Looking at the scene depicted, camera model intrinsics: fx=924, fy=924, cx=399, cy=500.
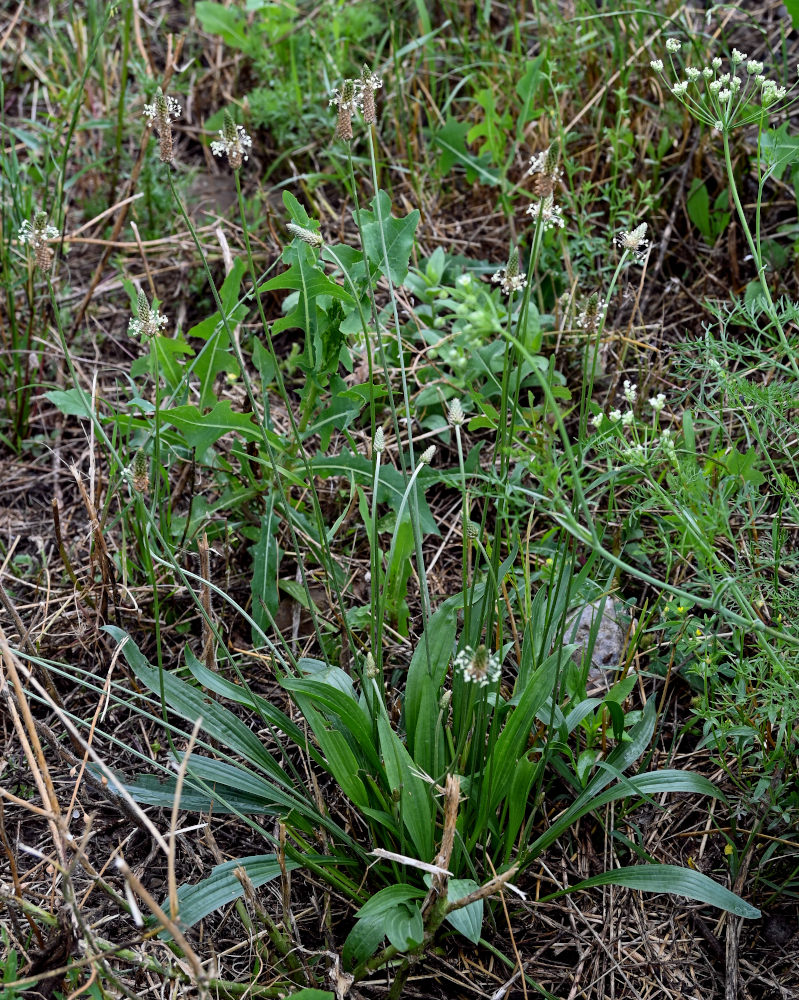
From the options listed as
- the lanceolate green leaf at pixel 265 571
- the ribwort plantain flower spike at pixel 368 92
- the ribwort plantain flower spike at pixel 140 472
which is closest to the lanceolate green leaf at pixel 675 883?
the lanceolate green leaf at pixel 265 571

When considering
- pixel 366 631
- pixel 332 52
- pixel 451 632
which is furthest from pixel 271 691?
pixel 332 52

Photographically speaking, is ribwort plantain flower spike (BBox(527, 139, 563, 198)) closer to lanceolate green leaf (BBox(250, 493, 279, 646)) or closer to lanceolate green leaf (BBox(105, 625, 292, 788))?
lanceolate green leaf (BBox(250, 493, 279, 646))

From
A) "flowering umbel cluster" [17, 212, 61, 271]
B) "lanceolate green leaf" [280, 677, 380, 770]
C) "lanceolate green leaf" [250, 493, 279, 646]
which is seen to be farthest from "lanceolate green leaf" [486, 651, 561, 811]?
"flowering umbel cluster" [17, 212, 61, 271]

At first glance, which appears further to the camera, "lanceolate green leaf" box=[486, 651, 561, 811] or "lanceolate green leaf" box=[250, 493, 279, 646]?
"lanceolate green leaf" box=[250, 493, 279, 646]

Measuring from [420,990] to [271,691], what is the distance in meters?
0.80

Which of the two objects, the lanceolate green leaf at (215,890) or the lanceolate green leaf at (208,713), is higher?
the lanceolate green leaf at (208,713)

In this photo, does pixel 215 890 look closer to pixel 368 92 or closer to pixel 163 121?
pixel 163 121

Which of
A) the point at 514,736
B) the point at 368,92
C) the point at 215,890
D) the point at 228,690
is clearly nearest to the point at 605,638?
the point at 514,736

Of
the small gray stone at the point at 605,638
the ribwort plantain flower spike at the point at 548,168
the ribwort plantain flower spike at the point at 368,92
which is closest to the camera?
the ribwort plantain flower spike at the point at 548,168

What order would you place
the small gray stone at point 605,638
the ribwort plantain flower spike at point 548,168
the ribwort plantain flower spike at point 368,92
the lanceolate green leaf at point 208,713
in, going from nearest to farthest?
the ribwort plantain flower spike at point 548,168, the ribwort plantain flower spike at point 368,92, the lanceolate green leaf at point 208,713, the small gray stone at point 605,638

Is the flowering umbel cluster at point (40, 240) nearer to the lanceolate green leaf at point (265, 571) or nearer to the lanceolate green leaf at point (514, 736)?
the lanceolate green leaf at point (265, 571)

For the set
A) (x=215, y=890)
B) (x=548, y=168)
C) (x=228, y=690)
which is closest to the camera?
(x=548, y=168)

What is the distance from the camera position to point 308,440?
2.82m

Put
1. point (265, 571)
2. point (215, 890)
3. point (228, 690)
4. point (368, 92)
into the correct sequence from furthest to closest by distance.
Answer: point (265, 571) < point (228, 690) < point (215, 890) < point (368, 92)
